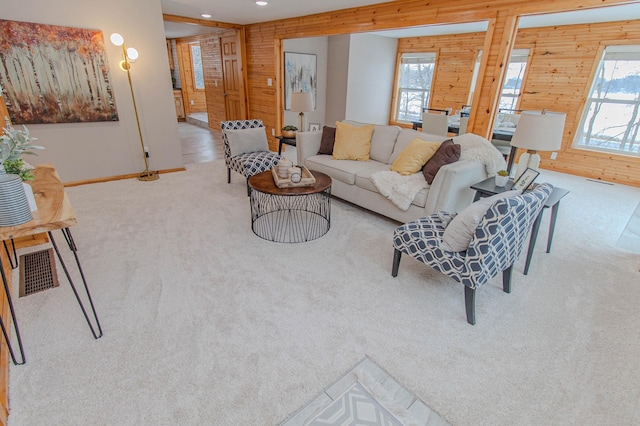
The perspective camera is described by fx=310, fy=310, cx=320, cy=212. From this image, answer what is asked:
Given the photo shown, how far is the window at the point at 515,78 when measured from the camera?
18.5 ft

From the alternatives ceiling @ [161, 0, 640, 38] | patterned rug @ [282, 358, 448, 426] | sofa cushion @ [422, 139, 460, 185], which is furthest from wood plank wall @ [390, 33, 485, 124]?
patterned rug @ [282, 358, 448, 426]

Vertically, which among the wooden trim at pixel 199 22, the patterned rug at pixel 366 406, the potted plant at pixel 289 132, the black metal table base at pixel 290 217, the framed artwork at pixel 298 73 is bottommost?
the patterned rug at pixel 366 406

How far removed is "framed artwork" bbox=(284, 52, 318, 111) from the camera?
605 centimetres

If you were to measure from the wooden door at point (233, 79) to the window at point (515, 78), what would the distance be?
5.11 meters

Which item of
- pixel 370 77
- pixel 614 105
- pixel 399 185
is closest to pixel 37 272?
pixel 399 185

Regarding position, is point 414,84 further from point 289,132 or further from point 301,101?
point 289,132

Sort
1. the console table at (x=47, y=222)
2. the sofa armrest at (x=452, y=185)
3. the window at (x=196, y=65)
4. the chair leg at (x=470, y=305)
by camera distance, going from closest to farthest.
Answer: the console table at (x=47, y=222) < the chair leg at (x=470, y=305) < the sofa armrest at (x=452, y=185) < the window at (x=196, y=65)

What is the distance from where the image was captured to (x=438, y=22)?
11.1 ft

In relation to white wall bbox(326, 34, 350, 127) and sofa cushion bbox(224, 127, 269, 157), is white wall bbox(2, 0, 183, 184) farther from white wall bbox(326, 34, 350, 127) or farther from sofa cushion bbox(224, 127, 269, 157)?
white wall bbox(326, 34, 350, 127)

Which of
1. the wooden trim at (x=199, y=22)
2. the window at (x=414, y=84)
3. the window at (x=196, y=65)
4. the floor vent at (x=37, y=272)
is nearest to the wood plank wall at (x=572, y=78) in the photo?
the window at (x=414, y=84)

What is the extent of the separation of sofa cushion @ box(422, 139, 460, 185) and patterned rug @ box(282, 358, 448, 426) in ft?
6.23

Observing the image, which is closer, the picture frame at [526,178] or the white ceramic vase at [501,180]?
the picture frame at [526,178]

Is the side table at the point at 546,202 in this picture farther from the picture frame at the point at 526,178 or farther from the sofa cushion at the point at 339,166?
the sofa cushion at the point at 339,166

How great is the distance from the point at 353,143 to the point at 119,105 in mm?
3151
